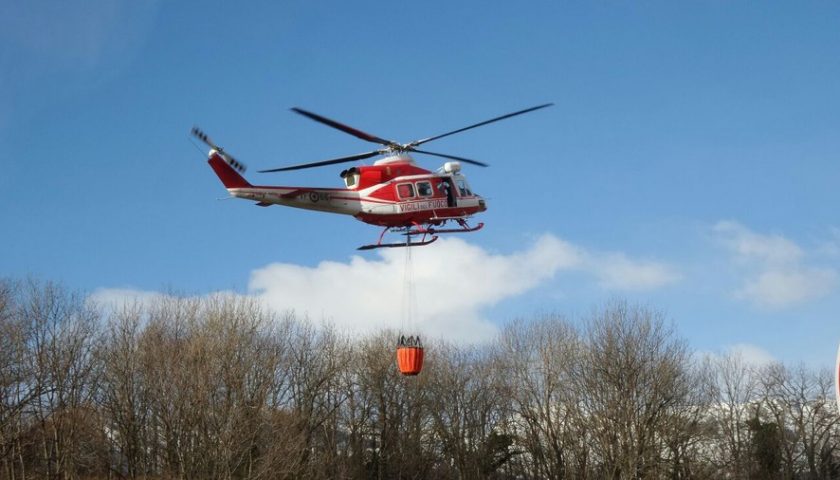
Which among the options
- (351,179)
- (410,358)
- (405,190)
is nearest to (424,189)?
(405,190)

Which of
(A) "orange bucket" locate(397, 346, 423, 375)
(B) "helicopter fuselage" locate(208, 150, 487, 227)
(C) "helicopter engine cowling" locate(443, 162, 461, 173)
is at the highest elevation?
(C) "helicopter engine cowling" locate(443, 162, 461, 173)

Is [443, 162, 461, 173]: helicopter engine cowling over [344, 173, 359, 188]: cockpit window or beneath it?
over

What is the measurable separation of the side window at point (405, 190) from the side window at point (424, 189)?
284 millimetres

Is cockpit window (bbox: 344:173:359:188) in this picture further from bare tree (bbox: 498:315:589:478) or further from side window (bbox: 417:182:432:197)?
bare tree (bbox: 498:315:589:478)

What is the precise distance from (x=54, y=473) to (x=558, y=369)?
90.8 feet

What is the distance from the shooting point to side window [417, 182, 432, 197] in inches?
1217

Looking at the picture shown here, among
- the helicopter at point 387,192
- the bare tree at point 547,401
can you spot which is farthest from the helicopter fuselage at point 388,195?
the bare tree at point 547,401

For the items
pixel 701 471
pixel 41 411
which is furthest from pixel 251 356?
pixel 701 471

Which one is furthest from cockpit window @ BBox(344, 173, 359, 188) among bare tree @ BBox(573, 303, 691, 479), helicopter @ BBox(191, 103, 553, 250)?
bare tree @ BBox(573, 303, 691, 479)

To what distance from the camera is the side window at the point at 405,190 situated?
101ft

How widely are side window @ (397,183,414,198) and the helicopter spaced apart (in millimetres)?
35

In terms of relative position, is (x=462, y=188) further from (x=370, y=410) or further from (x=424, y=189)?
(x=370, y=410)

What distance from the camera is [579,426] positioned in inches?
1941

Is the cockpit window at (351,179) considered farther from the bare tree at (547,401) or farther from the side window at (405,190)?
the bare tree at (547,401)
